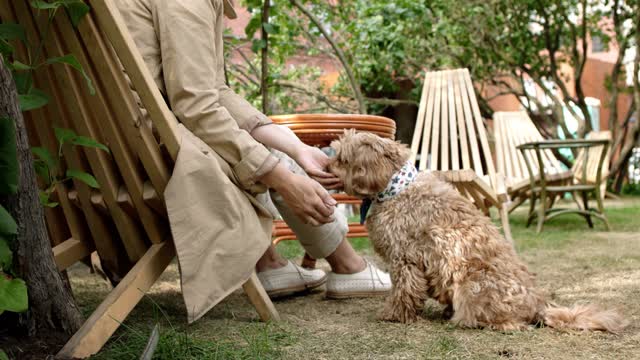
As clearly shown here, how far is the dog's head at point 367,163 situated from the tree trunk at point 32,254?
1.10 meters

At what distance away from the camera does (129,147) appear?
2055 mm

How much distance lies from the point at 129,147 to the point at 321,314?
45.1 inches

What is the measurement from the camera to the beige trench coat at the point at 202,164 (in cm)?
204

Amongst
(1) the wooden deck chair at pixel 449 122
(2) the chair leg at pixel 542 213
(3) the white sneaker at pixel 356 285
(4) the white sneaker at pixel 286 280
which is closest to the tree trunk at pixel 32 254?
(4) the white sneaker at pixel 286 280

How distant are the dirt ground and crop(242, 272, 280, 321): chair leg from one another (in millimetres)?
46

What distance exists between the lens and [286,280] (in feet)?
10.3

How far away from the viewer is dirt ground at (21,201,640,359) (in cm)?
212

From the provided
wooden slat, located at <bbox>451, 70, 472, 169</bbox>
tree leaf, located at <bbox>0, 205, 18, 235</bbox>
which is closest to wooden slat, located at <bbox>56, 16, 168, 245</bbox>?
tree leaf, located at <bbox>0, 205, 18, 235</bbox>

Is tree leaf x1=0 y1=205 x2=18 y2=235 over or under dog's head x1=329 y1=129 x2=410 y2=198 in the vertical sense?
over

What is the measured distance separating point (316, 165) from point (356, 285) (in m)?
0.70

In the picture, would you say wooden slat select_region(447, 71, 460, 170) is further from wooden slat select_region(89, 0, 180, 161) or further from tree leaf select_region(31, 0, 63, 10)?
tree leaf select_region(31, 0, 63, 10)

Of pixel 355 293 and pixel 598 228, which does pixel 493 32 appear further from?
pixel 355 293

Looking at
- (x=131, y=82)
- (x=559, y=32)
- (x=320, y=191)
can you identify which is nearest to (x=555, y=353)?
(x=320, y=191)

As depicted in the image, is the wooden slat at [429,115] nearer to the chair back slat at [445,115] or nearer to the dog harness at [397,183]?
the chair back slat at [445,115]
